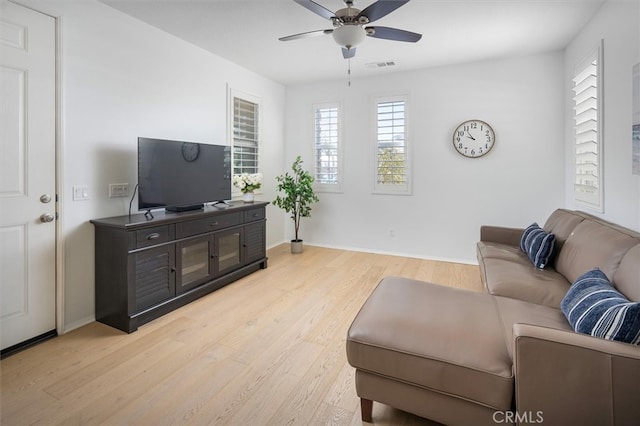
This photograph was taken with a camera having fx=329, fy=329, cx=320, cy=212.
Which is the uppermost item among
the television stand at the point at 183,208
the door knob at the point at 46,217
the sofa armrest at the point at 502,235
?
the television stand at the point at 183,208

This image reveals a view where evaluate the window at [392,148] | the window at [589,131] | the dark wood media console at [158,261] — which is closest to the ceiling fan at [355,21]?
the window at [589,131]

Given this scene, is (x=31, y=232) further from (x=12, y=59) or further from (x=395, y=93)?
(x=395, y=93)

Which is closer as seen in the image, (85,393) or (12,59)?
(85,393)

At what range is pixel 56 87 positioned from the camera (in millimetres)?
2504

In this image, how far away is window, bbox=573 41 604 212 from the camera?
2945 mm

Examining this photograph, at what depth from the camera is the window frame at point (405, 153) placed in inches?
188

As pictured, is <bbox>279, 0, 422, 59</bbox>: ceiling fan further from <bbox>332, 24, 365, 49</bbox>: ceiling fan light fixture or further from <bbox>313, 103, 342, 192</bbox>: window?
<bbox>313, 103, 342, 192</bbox>: window

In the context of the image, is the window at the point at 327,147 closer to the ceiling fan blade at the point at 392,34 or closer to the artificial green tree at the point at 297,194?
the artificial green tree at the point at 297,194

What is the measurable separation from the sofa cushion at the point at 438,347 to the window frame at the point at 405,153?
10.1 feet

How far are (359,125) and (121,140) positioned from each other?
3268 mm

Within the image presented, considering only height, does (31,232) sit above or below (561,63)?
below

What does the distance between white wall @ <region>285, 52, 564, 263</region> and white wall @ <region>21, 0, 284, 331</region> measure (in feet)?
7.52

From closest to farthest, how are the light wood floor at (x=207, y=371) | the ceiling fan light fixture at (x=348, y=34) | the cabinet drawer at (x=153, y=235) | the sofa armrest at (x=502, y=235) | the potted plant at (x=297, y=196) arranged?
1. the light wood floor at (x=207, y=371)
2. the ceiling fan light fixture at (x=348, y=34)
3. the cabinet drawer at (x=153, y=235)
4. the sofa armrest at (x=502, y=235)
5. the potted plant at (x=297, y=196)

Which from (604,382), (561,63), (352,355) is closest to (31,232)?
(352,355)
